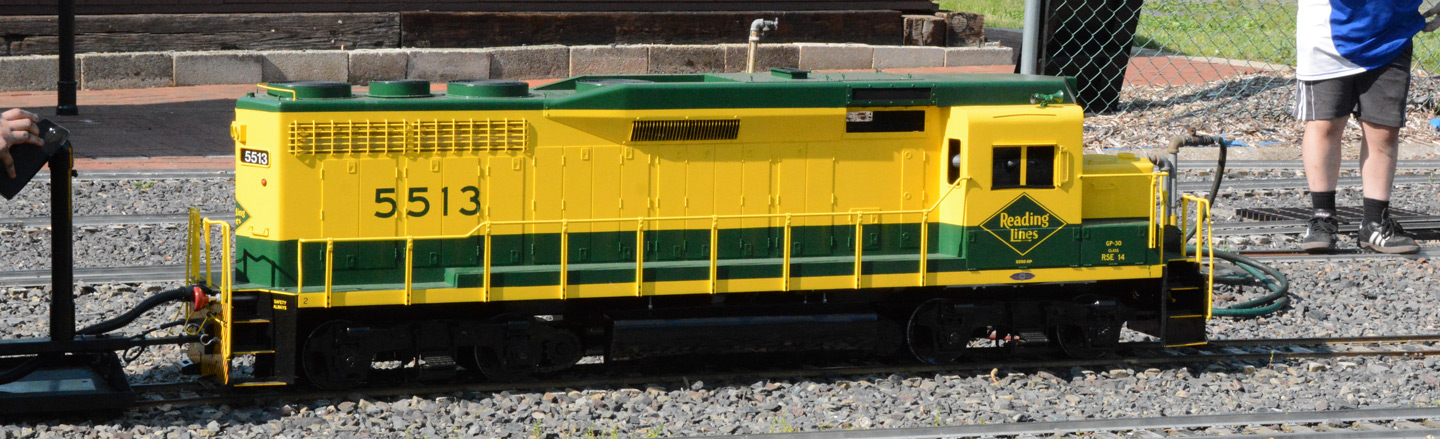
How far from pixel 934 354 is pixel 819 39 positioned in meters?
15.6

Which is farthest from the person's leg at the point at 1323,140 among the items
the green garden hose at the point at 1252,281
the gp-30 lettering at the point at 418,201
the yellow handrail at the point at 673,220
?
the gp-30 lettering at the point at 418,201

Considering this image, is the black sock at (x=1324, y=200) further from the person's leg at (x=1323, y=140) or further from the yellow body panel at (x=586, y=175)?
the yellow body panel at (x=586, y=175)

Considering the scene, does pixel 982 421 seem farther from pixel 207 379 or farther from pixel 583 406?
pixel 207 379

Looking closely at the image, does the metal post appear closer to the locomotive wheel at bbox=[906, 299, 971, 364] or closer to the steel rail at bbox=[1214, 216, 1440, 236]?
the locomotive wheel at bbox=[906, 299, 971, 364]

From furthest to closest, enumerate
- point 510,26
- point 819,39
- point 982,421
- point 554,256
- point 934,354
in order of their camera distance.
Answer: point 819,39, point 510,26, point 934,354, point 554,256, point 982,421

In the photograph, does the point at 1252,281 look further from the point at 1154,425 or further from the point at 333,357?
the point at 333,357

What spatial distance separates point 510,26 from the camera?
70.8 feet

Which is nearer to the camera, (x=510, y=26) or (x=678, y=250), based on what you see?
(x=678, y=250)

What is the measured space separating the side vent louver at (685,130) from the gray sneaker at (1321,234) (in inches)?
221

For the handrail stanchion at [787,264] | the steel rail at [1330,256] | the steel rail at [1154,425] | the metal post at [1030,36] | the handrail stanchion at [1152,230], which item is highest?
the metal post at [1030,36]

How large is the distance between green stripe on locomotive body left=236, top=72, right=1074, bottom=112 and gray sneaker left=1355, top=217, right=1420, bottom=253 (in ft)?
14.2

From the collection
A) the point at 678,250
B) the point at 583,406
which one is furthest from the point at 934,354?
the point at 583,406

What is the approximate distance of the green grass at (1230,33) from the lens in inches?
852

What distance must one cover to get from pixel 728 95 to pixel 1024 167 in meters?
1.59
